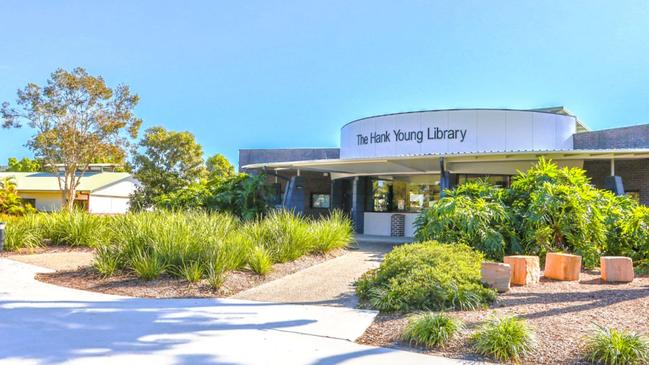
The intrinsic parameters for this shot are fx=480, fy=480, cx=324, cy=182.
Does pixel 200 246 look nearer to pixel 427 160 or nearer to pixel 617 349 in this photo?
pixel 617 349

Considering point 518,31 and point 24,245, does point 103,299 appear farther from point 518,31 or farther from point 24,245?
point 518,31

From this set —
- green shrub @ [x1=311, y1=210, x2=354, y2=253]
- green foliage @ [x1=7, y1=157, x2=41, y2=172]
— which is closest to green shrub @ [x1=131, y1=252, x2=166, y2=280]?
green shrub @ [x1=311, y1=210, x2=354, y2=253]

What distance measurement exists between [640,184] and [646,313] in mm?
13598

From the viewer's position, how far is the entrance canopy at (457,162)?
14.2m

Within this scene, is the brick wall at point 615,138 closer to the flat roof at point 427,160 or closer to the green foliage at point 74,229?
the flat roof at point 427,160

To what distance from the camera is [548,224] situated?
1087 centimetres

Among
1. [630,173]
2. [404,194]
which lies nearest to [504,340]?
[404,194]

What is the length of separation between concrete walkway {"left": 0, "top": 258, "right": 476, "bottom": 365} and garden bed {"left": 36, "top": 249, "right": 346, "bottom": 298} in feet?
1.40

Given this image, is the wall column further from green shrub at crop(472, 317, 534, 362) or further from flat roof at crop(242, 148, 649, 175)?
green shrub at crop(472, 317, 534, 362)

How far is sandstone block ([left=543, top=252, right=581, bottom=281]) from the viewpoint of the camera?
28.9ft

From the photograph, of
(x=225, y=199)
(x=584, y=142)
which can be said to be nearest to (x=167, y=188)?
(x=225, y=199)

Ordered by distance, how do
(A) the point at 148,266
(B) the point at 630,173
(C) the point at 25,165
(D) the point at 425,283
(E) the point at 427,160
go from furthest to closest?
(C) the point at 25,165 → (B) the point at 630,173 → (E) the point at 427,160 → (A) the point at 148,266 → (D) the point at 425,283

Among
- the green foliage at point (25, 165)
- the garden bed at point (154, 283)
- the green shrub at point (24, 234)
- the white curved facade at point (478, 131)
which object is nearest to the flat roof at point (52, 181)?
the green foliage at point (25, 165)

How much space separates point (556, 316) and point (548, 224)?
17.6ft
